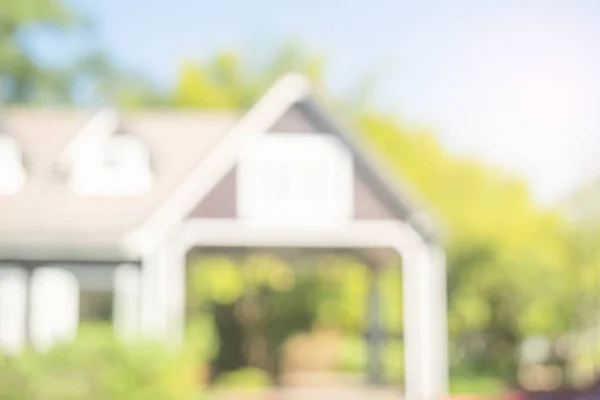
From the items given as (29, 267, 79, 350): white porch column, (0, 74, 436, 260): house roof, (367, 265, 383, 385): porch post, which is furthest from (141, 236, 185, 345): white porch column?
(367, 265, 383, 385): porch post

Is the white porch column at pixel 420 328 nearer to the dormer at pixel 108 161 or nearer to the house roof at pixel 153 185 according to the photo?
the house roof at pixel 153 185

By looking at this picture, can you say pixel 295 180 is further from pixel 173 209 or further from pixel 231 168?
pixel 173 209

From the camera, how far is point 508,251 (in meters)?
9.48

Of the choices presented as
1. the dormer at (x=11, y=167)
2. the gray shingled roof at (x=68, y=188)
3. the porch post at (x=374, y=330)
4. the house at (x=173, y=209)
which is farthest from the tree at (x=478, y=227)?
the dormer at (x=11, y=167)

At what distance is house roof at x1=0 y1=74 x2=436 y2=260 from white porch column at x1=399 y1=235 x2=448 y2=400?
22 cm

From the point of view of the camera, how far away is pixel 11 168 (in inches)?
285

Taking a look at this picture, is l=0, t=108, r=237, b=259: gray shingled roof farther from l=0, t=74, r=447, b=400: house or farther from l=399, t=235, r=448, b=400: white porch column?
l=399, t=235, r=448, b=400: white porch column

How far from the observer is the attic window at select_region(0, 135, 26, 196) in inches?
274

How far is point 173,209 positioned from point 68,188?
2.60 feet

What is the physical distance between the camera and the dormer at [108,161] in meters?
7.39

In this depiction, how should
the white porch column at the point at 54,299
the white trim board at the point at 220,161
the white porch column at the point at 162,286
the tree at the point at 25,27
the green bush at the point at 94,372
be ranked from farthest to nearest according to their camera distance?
the white trim board at the point at 220,161, the white porch column at the point at 54,299, the white porch column at the point at 162,286, the tree at the point at 25,27, the green bush at the point at 94,372

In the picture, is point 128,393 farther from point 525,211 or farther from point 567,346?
point 525,211

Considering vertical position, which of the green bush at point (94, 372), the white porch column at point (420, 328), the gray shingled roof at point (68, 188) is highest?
the gray shingled roof at point (68, 188)

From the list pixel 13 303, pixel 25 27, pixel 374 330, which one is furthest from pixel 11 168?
pixel 374 330
